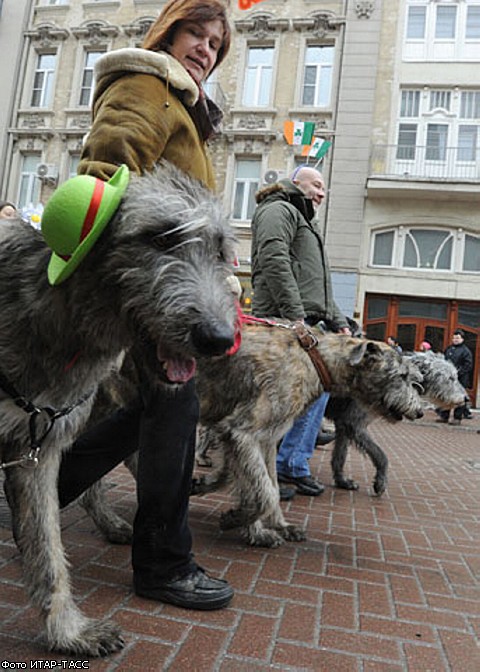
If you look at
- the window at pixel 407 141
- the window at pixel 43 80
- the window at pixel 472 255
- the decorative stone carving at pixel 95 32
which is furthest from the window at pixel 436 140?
the window at pixel 43 80

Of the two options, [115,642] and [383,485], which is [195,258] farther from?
[383,485]

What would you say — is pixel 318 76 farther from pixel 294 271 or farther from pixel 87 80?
pixel 294 271

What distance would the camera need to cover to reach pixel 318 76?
853 inches

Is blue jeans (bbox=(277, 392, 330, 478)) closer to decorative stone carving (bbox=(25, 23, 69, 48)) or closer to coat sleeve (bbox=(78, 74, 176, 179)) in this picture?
coat sleeve (bbox=(78, 74, 176, 179))

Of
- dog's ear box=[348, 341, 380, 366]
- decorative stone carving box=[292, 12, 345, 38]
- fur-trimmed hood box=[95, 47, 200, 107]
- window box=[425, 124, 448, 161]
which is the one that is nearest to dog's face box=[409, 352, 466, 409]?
dog's ear box=[348, 341, 380, 366]

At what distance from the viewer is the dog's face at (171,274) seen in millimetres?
1572

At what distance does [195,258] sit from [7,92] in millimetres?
26209

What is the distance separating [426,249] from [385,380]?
57.5 ft

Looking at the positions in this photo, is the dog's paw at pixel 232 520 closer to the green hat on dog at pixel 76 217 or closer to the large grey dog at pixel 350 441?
the large grey dog at pixel 350 441

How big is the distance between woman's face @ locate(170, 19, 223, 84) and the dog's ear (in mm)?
2252

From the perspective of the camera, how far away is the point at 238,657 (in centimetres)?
209

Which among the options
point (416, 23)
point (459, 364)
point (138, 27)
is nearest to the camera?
point (459, 364)

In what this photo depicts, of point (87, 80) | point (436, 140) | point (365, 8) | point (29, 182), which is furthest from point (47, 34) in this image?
point (436, 140)

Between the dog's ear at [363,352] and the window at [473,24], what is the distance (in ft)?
70.6
